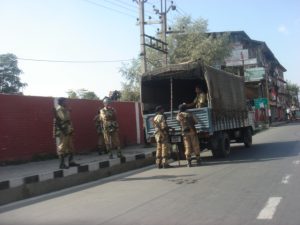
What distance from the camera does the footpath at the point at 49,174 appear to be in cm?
1053

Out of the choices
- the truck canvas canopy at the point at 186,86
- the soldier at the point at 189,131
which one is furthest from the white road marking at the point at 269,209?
the truck canvas canopy at the point at 186,86

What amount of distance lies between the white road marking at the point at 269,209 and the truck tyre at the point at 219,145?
7.64 meters

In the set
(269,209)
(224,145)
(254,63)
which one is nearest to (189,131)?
(224,145)

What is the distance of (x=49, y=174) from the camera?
11.6 metres

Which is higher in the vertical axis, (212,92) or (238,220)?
(212,92)

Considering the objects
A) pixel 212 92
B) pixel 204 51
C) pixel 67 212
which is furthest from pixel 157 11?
pixel 67 212

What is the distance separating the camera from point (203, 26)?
45594 millimetres

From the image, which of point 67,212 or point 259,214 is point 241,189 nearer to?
point 259,214

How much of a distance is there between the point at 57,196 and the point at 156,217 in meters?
Result: 3.65

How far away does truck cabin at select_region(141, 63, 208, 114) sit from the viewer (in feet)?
53.3

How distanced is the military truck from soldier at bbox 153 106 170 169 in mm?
760

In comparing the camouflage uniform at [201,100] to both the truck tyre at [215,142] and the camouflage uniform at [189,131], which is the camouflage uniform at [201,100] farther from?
the camouflage uniform at [189,131]

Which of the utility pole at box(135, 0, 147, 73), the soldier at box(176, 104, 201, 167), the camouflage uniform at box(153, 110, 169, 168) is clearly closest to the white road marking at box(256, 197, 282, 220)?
the soldier at box(176, 104, 201, 167)

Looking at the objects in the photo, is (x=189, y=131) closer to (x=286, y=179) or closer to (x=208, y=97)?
(x=208, y=97)
